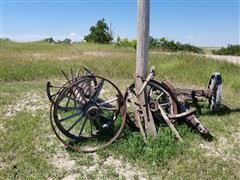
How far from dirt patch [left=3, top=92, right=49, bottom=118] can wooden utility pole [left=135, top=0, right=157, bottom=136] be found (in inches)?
90.9

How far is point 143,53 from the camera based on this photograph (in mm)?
5496

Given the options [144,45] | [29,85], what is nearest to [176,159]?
[144,45]

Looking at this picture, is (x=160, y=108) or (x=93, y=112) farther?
(x=160, y=108)

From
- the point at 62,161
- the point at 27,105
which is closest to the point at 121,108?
the point at 62,161

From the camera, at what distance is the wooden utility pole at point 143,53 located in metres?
4.92

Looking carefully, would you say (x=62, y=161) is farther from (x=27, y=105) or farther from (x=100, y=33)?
(x=100, y=33)

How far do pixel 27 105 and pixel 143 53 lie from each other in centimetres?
281

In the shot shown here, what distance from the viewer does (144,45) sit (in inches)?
214

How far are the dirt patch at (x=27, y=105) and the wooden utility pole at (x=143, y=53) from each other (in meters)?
2.31

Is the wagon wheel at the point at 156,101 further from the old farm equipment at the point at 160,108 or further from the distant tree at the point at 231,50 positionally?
the distant tree at the point at 231,50

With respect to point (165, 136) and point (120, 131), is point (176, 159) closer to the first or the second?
point (165, 136)

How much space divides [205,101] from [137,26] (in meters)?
2.62

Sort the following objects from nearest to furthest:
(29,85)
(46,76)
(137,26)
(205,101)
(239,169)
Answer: (239,169), (137,26), (205,101), (29,85), (46,76)

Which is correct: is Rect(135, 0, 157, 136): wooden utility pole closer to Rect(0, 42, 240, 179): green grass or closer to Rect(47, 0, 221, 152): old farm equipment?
Rect(47, 0, 221, 152): old farm equipment
